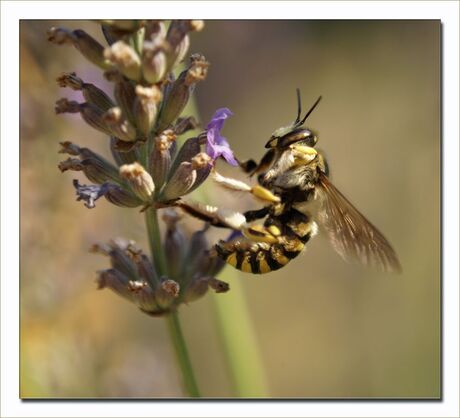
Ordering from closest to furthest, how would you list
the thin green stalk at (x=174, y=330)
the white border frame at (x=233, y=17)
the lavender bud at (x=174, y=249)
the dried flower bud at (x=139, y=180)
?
the dried flower bud at (x=139, y=180)
the thin green stalk at (x=174, y=330)
the lavender bud at (x=174, y=249)
the white border frame at (x=233, y=17)

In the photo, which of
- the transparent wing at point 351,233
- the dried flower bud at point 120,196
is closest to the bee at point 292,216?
the transparent wing at point 351,233

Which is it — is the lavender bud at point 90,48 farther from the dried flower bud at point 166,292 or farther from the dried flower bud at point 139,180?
the dried flower bud at point 166,292

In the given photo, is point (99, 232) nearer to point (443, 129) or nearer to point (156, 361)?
point (156, 361)

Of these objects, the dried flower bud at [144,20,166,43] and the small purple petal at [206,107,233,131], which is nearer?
the dried flower bud at [144,20,166,43]

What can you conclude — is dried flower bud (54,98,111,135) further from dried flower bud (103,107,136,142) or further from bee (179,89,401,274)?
bee (179,89,401,274)

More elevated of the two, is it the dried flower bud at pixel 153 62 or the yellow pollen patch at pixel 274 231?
the dried flower bud at pixel 153 62

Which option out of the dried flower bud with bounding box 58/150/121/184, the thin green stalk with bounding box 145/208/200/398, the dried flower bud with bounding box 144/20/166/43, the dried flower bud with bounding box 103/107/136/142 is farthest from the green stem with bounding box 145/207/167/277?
the dried flower bud with bounding box 144/20/166/43

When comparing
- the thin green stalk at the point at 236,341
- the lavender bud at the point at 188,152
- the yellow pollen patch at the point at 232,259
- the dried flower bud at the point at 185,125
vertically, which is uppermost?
the dried flower bud at the point at 185,125

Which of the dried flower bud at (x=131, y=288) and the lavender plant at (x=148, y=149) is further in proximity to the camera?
the dried flower bud at (x=131, y=288)
